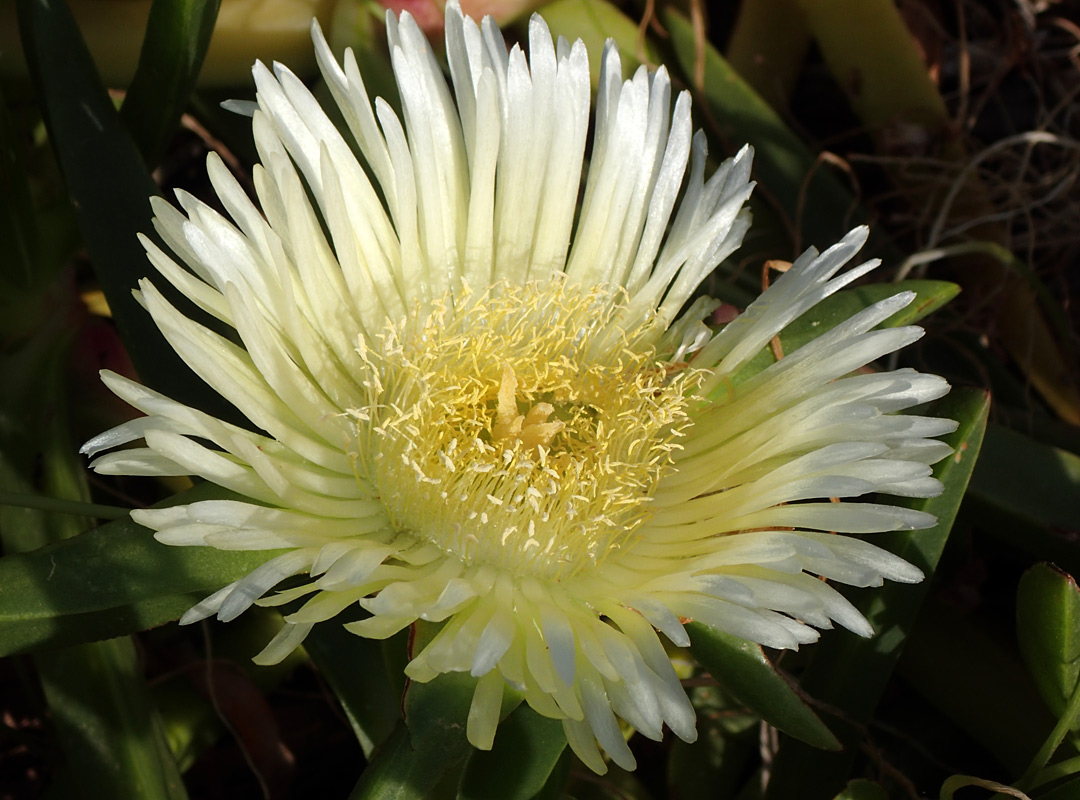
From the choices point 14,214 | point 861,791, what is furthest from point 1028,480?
point 14,214

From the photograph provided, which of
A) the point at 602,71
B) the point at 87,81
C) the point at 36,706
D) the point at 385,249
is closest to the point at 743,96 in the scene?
the point at 602,71

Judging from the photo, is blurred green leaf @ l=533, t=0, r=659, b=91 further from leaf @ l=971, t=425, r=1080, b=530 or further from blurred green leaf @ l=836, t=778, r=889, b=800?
blurred green leaf @ l=836, t=778, r=889, b=800

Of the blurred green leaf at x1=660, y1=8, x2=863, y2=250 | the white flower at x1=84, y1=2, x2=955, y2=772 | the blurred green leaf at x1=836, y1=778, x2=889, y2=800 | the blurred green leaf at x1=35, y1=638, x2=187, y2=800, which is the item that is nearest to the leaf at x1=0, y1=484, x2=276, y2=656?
the white flower at x1=84, y1=2, x2=955, y2=772

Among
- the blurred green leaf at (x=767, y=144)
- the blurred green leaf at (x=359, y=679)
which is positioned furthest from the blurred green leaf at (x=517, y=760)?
the blurred green leaf at (x=767, y=144)

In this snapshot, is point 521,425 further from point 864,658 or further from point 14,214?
point 14,214

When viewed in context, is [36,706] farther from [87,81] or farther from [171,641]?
[87,81]
